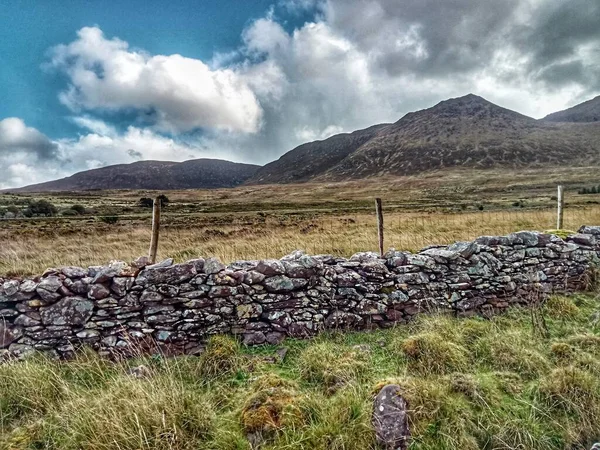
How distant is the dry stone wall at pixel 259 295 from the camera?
514 centimetres

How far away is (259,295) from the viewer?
19.2ft

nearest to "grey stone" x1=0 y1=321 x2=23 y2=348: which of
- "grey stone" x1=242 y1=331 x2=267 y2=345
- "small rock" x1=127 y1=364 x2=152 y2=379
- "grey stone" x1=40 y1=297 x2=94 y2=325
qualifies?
"grey stone" x1=40 y1=297 x2=94 y2=325

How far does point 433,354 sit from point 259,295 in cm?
294

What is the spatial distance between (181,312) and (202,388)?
1.45 m

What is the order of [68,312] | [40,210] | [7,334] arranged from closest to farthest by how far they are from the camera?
[7,334], [68,312], [40,210]

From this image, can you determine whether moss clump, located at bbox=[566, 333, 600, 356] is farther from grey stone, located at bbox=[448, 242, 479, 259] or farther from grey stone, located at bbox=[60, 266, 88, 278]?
grey stone, located at bbox=[60, 266, 88, 278]

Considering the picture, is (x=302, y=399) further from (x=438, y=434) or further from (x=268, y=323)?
(x=268, y=323)

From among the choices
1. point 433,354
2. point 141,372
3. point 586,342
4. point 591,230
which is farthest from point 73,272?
point 591,230

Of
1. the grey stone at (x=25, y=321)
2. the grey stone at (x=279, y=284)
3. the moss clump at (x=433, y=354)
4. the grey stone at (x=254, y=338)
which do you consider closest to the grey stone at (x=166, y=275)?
the grey stone at (x=279, y=284)

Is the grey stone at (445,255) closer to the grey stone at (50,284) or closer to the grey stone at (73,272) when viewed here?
the grey stone at (73,272)

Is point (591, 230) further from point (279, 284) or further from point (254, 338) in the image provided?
point (254, 338)

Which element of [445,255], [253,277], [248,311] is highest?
[253,277]


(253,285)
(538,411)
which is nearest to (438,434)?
(538,411)

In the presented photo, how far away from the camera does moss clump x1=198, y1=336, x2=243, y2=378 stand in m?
4.77
